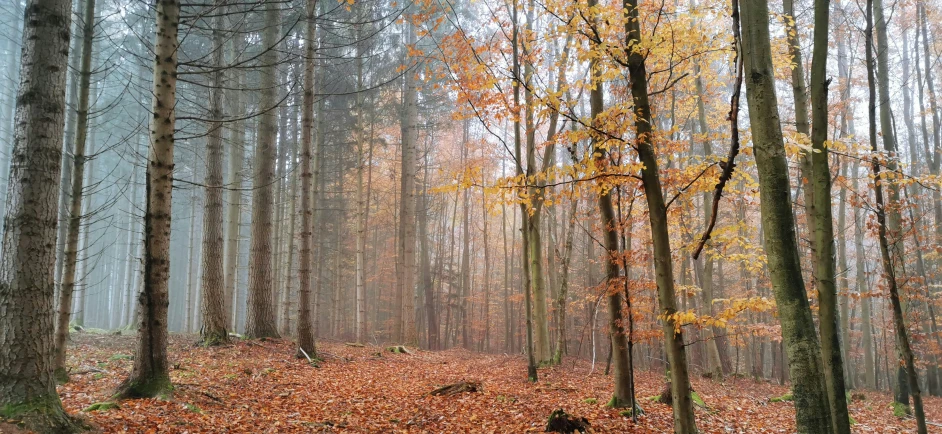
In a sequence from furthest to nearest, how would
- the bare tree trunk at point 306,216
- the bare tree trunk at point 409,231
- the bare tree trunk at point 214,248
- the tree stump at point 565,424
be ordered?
the bare tree trunk at point 409,231 < the bare tree trunk at point 214,248 < the bare tree trunk at point 306,216 < the tree stump at point 565,424

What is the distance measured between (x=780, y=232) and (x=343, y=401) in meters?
5.68

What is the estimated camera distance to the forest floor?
4.96m

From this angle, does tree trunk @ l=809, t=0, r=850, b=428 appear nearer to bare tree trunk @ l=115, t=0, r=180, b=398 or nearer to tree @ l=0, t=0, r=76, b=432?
tree @ l=0, t=0, r=76, b=432

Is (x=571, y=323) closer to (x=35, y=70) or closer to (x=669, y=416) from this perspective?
(x=669, y=416)

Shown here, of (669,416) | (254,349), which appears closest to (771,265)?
(669,416)

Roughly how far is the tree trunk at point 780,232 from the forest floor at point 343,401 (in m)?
3.10

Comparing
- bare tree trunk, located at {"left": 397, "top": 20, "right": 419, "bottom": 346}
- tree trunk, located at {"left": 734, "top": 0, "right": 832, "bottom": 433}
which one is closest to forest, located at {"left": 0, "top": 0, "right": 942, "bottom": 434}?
tree trunk, located at {"left": 734, "top": 0, "right": 832, "bottom": 433}

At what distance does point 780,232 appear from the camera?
9.12ft

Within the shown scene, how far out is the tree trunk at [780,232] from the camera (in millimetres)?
2703

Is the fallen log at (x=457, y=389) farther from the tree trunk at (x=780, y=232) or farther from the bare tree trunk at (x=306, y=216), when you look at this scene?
the tree trunk at (x=780, y=232)

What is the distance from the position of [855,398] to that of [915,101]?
14.2 metres

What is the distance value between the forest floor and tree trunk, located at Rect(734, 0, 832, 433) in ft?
10.2

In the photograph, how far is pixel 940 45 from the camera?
1488 cm

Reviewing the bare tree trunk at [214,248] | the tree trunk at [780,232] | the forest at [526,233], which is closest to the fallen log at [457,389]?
the forest at [526,233]
